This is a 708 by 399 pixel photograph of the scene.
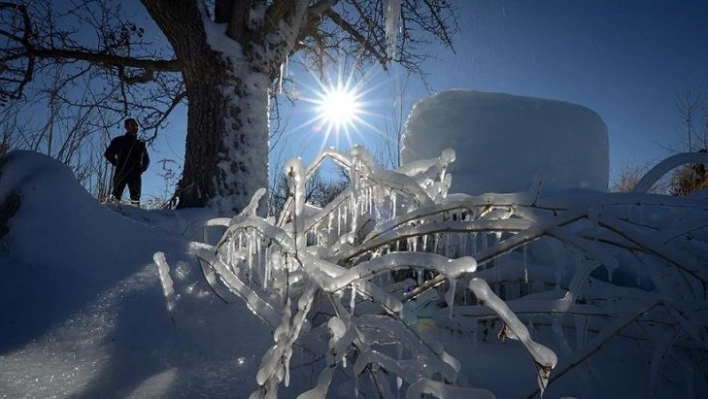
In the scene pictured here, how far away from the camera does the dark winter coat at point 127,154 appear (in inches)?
166

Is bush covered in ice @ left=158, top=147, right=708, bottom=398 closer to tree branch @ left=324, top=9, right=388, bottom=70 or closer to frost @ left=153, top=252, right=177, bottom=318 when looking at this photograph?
frost @ left=153, top=252, right=177, bottom=318

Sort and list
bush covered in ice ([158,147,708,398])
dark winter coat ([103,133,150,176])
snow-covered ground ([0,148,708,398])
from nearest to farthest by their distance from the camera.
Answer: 1. bush covered in ice ([158,147,708,398])
2. snow-covered ground ([0,148,708,398])
3. dark winter coat ([103,133,150,176])

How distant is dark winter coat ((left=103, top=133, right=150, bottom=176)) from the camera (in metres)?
4.21

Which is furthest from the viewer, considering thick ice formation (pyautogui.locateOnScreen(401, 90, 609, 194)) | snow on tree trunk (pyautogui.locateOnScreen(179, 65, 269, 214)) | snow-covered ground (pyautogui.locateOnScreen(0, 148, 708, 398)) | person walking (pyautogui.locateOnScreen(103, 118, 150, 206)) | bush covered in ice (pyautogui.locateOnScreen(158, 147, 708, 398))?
person walking (pyautogui.locateOnScreen(103, 118, 150, 206))

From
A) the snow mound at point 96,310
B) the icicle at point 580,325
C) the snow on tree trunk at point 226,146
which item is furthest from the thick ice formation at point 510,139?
the snow mound at point 96,310

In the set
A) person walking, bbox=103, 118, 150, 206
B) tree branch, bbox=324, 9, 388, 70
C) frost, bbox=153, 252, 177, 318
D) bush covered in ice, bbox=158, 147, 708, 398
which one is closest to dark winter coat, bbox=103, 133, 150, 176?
person walking, bbox=103, 118, 150, 206

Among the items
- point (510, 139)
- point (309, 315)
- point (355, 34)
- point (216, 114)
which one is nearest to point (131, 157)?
point (216, 114)

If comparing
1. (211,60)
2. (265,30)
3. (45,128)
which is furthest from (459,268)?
(45,128)

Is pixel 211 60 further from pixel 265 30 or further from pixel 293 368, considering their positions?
pixel 293 368

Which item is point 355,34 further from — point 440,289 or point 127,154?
point 440,289

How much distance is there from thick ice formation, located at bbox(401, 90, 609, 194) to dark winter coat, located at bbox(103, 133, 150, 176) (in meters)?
3.12

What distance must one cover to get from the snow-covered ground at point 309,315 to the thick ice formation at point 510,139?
129cm

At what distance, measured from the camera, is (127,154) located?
14.7ft

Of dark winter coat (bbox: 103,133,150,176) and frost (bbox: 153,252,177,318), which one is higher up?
dark winter coat (bbox: 103,133,150,176)
